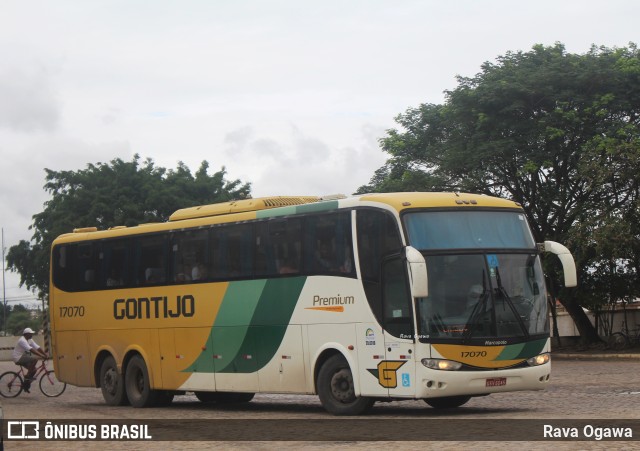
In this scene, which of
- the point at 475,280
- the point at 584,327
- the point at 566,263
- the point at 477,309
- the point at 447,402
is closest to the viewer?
the point at 477,309

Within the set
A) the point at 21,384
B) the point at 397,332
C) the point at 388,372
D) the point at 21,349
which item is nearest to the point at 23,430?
the point at 388,372

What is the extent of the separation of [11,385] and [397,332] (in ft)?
45.7

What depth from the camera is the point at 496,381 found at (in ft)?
55.1

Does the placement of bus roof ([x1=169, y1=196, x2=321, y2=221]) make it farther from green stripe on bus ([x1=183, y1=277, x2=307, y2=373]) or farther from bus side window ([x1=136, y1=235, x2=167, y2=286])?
green stripe on bus ([x1=183, y1=277, x2=307, y2=373])

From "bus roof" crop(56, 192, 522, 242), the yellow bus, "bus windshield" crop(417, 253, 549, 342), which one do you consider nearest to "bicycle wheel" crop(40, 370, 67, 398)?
"bus roof" crop(56, 192, 522, 242)

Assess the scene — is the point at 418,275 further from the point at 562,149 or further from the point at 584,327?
the point at 584,327

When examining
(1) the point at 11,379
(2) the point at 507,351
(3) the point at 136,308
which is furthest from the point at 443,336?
(1) the point at 11,379

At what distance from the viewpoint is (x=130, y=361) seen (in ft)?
74.6

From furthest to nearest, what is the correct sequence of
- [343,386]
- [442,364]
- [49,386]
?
[49,386]
[343,386]
[442,364]

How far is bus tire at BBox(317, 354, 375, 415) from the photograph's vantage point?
1755cm

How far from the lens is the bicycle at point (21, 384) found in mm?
27672

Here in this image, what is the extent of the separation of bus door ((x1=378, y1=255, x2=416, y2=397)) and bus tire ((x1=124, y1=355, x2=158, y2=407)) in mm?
6712

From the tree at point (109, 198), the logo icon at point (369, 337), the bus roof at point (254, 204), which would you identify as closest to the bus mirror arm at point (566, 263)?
the logo icon at point (369, 337)

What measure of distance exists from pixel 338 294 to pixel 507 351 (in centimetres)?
277
